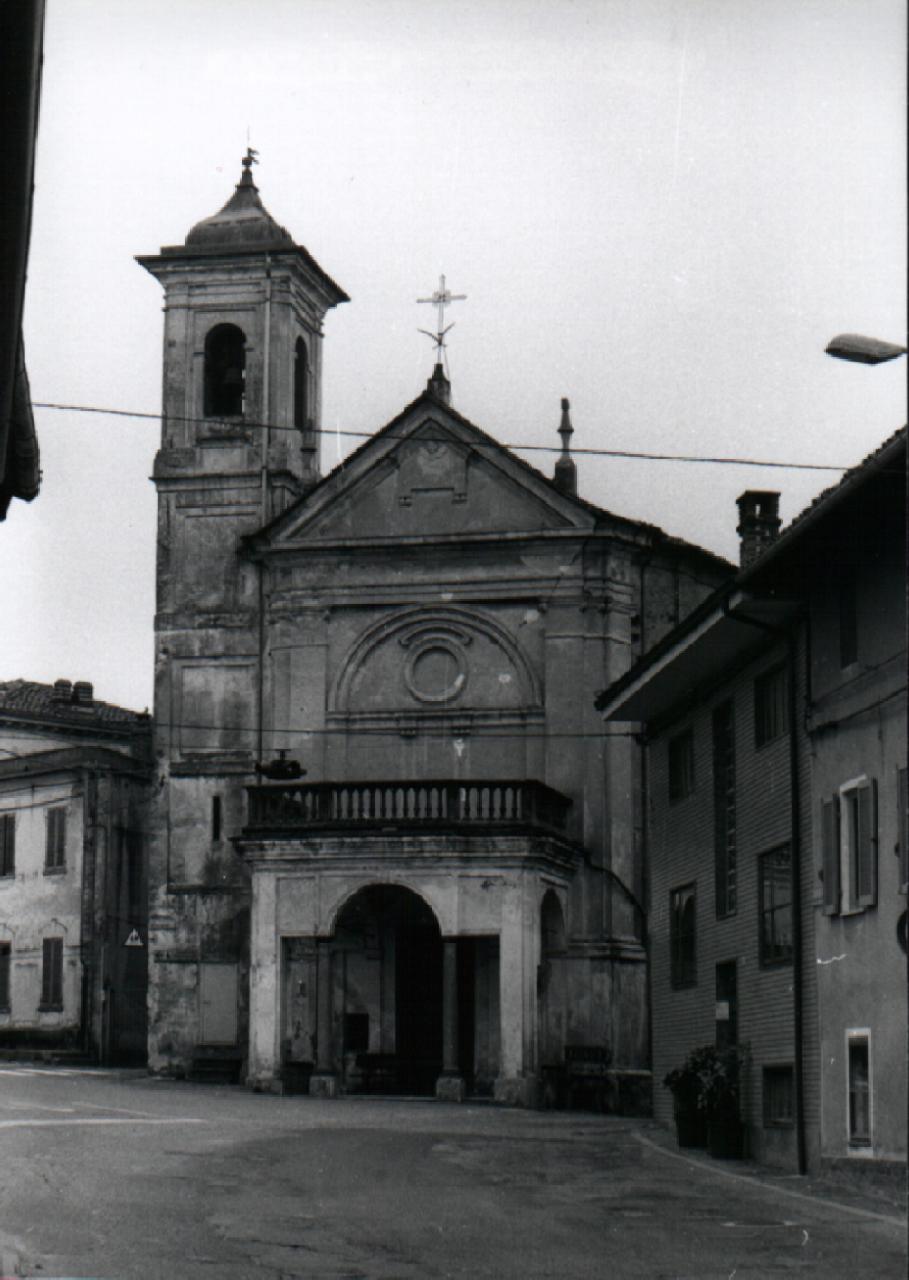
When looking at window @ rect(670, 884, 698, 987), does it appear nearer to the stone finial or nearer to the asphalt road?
the asphalt road

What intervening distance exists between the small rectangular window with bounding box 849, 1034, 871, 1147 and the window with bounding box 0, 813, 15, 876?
36564 mm

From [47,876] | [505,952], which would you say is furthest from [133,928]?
[505,952]

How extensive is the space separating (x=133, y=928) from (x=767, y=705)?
31268 mm

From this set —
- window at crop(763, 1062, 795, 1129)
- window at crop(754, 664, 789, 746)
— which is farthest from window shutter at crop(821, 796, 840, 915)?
window at crop(763, 1062, 795, 1129)

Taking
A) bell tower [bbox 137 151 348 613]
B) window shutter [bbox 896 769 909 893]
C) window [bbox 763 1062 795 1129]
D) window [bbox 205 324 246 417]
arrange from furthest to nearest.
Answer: window [bbox 205 324 246 417]
bell tower [bbox 137 151 348 613]
window [bbox 763 1062 795 1129]
window shutter [bbox 896 769 909 893]

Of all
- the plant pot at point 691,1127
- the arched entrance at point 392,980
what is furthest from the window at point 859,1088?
the arched entrance at point 392,980

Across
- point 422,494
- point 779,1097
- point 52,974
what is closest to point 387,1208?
point 779,1097

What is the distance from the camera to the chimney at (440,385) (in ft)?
161

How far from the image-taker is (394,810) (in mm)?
41688

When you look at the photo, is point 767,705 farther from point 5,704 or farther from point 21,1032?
point 5,704

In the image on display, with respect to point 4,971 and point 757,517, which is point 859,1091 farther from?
point 4,971

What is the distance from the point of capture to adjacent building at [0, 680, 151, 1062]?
179 feet

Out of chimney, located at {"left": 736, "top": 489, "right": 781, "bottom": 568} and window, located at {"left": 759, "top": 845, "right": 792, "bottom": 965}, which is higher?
chimney, located at {"left": 736, "top": 489, "right": 781, "bottom": 568}

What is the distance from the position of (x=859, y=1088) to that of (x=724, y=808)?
7289 mm
